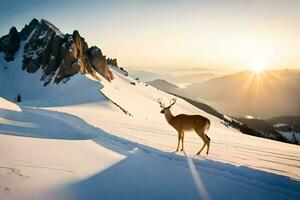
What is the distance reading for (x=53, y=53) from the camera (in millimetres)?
101312

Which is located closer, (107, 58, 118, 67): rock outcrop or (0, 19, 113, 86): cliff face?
(0, 19, 113, 86): cliff face

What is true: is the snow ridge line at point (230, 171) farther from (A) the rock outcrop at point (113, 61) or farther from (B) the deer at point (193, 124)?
(A) the rock outcrop at point (113, 61)

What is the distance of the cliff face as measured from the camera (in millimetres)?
90106

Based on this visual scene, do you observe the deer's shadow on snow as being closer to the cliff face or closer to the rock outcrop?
the cliff face

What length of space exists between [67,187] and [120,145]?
5707 mm

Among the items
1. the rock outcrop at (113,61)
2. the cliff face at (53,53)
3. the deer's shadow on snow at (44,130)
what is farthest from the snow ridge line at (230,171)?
the rock outcrop at (113,61)

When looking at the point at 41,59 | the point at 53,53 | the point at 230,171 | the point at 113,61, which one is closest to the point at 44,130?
the point at 230,171

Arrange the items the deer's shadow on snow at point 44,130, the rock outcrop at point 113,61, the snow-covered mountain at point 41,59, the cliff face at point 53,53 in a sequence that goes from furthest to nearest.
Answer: the rock outcrop at point 113,61 → the snow-covered mountain at point 41,59 → the cliff face at point 53,53 → the deer's shadow on snow at point 44,130

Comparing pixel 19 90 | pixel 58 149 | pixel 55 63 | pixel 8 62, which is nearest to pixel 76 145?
pixel 58 149

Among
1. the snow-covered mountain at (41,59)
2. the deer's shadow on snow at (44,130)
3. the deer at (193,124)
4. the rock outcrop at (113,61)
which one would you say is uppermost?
the rock outcrop at (113,61)

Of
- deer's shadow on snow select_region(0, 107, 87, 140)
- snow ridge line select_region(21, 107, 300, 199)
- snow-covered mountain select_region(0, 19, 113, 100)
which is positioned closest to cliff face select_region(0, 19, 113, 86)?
snow-covered mountain select_region(0, 19, 113, 100)

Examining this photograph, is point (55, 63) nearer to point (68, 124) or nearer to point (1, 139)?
point (68, 124)

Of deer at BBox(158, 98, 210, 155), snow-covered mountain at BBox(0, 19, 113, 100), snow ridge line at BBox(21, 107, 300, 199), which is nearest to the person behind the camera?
snow ridge line at BBox(21, 107, 300, 199)

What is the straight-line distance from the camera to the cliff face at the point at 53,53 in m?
90.1
